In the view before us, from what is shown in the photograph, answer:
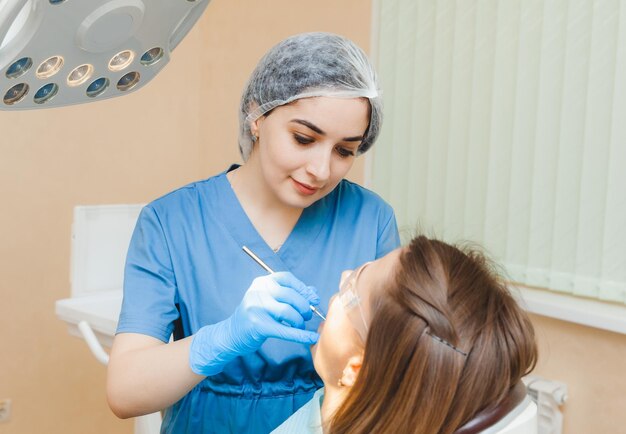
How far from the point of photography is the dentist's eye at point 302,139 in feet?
4.23

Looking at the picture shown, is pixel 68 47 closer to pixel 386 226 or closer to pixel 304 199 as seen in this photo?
pixel 304 199

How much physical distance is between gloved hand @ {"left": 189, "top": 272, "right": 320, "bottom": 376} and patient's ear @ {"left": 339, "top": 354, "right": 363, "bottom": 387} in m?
0.11

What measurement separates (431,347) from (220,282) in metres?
0.55

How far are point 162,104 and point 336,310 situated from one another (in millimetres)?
2153

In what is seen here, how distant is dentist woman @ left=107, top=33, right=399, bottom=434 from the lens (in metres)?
1.20

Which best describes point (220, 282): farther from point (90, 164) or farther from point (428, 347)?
point (90, 164)

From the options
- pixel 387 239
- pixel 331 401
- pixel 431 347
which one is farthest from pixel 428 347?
pixel 387 239

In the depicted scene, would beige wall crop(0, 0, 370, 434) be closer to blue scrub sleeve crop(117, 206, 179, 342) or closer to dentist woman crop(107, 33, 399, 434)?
dentist woman crop(107, 33, 399, 434)

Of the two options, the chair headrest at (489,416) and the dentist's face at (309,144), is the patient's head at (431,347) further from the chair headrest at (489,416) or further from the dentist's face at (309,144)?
the dentist's face at (309,144)

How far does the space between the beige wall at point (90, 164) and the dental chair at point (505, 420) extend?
1.80 m

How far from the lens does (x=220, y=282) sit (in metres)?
1.35

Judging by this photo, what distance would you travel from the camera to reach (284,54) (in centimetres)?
136

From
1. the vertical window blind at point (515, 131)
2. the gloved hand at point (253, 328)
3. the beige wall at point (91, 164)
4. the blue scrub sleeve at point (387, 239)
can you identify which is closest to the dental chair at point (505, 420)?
the gloved hand at point (253, 328)

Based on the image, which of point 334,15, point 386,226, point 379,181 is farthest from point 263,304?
point 334,15
